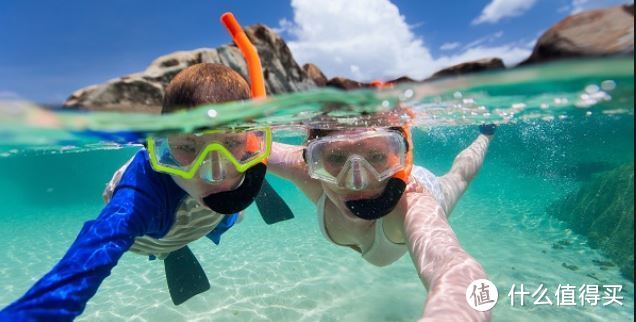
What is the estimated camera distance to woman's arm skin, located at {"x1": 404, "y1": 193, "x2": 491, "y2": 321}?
200 cm

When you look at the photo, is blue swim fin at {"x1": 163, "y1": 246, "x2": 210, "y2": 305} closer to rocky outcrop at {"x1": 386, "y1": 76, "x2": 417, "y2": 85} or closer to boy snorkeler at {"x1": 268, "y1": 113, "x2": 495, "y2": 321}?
boy snorkeler at {"x1": 268, "y1": 113, "x2": 495, "y2": 321}

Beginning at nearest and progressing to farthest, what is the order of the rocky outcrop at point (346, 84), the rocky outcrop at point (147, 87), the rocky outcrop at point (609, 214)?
the rocky outcrop at point (346, 84) < the rocky outcrop at point (147, 87) < the rocky outcrop at point (609, 214)

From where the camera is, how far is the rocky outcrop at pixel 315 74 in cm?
504

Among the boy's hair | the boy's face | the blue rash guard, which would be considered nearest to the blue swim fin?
the blue rash guard

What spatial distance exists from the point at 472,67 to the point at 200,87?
3276mm

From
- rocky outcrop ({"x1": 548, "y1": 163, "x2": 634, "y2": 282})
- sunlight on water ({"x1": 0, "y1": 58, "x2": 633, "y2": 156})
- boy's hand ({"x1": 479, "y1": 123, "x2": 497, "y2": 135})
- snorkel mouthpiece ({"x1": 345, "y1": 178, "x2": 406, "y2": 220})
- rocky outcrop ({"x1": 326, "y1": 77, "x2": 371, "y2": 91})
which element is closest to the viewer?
snorkel mouthpiece ({"x1": 345, "y1": 178, "x2": 406, "y2": 220})

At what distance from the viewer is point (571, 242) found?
10.3 m

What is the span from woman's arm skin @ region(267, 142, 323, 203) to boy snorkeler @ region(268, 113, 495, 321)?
0.02 metres

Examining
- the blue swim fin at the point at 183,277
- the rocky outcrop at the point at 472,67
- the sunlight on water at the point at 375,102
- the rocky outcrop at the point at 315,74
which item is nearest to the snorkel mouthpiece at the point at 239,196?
the sunlight on water at the point at 375,102

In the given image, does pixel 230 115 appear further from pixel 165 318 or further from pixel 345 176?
pixel 165 318

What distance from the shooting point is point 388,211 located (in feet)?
11.3

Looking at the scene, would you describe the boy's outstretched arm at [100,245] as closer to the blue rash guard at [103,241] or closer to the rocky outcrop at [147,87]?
the blue rash guard at [103,241]

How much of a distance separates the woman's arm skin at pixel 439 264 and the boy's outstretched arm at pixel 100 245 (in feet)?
7.77

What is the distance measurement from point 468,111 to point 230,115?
17.6ft
